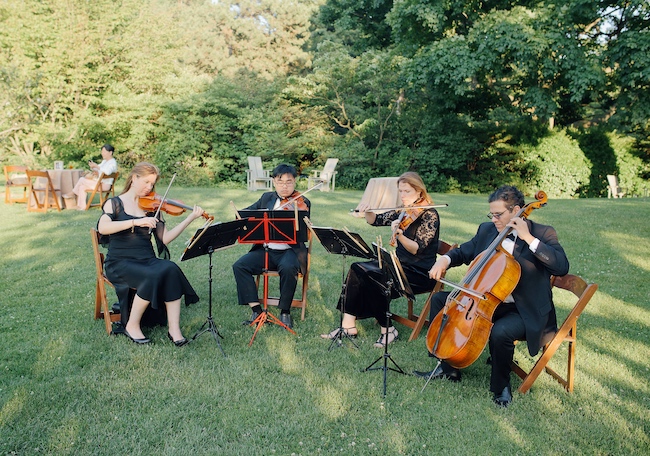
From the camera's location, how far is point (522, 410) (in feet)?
11.2

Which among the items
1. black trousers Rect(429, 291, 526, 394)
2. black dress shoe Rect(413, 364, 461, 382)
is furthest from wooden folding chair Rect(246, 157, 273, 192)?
black trousers Rect(429, 291, 526, 394)

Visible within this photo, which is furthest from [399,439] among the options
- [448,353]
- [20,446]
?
[20,446]

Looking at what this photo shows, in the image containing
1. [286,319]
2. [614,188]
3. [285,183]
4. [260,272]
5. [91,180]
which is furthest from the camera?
[614,188]

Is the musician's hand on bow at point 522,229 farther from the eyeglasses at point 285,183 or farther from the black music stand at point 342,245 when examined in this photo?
the eyeglasses at point 285,183

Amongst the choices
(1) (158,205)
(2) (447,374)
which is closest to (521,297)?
(2) (447,374)

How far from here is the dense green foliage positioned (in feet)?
53.6

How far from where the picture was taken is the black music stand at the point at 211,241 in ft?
13.6

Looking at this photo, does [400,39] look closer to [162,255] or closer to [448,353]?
[162,255]

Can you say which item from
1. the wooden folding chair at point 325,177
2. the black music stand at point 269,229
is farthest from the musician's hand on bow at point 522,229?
the wooden folding chair at point 325,177

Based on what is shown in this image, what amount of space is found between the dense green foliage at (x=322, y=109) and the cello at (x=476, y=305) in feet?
39.2

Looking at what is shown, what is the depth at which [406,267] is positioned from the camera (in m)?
4.68

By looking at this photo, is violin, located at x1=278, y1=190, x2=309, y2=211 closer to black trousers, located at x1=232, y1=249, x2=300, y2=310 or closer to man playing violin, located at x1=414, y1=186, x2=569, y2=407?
black trousers, located at x1=232, y1=249, x2=300, y2=310

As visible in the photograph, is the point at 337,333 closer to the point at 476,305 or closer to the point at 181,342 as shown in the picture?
the point at 181,342

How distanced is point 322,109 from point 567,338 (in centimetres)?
1677
